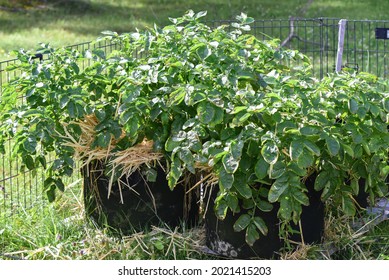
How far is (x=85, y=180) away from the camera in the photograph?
471cm

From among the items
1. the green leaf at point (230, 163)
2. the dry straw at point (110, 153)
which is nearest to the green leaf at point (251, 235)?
the green leaf at point (230, 163)

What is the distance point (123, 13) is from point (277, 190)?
11178 millimetres

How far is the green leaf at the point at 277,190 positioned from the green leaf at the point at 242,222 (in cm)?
22

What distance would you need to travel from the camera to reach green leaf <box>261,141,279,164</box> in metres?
3.81

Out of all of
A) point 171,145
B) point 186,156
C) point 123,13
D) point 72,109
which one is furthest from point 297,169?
point 123,13

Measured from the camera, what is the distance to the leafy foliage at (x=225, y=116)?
3965 millimetres

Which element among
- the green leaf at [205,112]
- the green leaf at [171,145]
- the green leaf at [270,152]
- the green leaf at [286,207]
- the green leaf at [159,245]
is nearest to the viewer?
the green leaf at [270,152]

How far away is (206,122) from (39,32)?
904 cm

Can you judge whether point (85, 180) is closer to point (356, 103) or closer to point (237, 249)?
point (237, 249)

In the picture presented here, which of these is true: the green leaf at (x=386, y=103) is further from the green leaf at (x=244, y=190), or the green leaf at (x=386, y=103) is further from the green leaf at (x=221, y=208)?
the green leaf at (x=221, y=208)

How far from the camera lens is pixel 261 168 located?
3918 mm

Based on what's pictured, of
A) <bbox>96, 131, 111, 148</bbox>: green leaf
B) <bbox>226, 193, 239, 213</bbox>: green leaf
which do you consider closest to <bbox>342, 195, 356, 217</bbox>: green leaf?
<bbox>226, 193, 239, 213</bbox>: green leaf

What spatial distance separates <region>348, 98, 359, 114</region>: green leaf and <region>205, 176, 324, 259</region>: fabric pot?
432 mm

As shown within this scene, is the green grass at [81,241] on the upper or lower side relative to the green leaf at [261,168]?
lower
